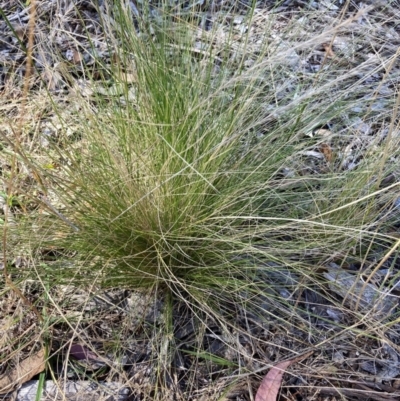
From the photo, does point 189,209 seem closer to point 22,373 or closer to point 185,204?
point 185,204

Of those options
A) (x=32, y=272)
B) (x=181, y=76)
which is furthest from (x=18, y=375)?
(x=181, y=76)

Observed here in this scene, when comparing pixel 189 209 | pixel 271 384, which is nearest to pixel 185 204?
pixel 189 209

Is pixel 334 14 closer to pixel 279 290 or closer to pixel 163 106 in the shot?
pixel 163 106

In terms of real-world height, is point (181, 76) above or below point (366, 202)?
above

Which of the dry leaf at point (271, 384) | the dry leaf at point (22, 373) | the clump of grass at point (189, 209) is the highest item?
the clump of grass at point (189, 209)

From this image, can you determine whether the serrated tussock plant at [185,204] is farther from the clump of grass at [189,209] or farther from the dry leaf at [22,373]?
the dry leaf at [22,373]

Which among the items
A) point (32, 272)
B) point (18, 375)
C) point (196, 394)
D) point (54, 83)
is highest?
point (54, 83)

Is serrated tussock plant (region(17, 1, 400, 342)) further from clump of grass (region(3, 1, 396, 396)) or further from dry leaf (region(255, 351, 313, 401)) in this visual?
dry leaf (region(255, 351, 313, 401))

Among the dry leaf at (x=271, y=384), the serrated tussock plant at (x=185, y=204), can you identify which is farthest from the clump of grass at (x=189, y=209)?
the dry leaf at (x=271, y=384)
